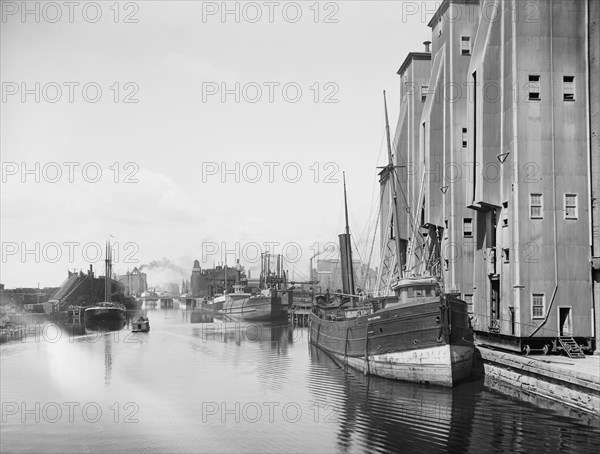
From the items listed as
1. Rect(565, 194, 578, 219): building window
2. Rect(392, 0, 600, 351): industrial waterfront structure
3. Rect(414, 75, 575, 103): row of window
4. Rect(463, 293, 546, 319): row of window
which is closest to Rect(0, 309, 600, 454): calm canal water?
Rect(463, 293, 546, 319): row of window

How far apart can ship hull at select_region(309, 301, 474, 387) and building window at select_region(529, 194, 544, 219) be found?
8.11 meters

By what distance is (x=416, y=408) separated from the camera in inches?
1223

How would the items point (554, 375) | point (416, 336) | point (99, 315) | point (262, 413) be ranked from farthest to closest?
point (99, 315), point (416, 336), point (262, 413), point (554, 375)

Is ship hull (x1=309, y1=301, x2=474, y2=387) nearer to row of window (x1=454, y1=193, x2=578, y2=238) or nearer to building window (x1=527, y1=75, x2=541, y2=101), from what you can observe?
row of window (x1=454, y1=193, x2=578, y2=238)

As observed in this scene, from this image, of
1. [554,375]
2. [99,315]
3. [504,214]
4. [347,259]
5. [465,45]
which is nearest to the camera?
[554,375]

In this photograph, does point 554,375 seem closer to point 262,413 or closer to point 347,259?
point 262,413

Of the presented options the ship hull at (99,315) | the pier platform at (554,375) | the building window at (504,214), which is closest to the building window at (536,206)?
the building window at (504,214)

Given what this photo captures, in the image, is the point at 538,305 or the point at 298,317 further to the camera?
the point at 298,317

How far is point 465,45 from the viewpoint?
5422cm

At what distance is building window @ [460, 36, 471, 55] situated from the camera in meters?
54.0

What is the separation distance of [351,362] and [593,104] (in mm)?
25795

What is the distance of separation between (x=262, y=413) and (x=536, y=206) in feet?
75.3

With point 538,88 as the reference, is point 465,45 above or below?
above

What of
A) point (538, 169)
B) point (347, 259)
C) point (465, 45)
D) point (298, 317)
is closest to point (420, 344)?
point (538, 169)
